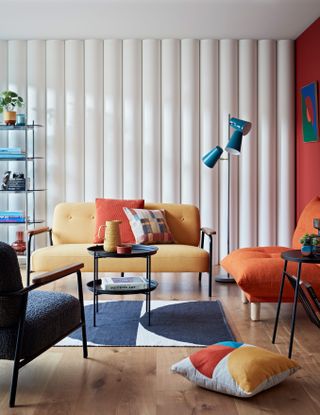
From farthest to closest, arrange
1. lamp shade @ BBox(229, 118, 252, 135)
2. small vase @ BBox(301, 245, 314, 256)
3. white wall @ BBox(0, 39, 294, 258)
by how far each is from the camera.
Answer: white wall @ BBox(0, 39, 294, 258), lamp shade @ BBox(229, 118, 252, 135), small vase @ BBox(301, 245, 314, 256)

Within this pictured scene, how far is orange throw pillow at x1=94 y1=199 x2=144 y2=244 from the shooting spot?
18.4 feet

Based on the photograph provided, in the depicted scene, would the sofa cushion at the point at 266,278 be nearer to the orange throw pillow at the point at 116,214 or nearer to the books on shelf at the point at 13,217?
the orange throw pillow at the point at 116,214

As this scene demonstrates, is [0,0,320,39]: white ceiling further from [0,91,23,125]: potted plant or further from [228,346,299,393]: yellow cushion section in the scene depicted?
[228,346,299,393]: yellow cushion section

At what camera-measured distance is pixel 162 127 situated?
271 inches

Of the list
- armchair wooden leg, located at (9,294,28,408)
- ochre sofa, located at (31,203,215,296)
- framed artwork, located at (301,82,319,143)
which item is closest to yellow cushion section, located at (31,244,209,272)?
ochre sofa, located at (31,203,215,296)

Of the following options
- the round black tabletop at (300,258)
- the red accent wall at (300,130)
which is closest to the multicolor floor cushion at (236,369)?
the round black tabletop at (300,258)

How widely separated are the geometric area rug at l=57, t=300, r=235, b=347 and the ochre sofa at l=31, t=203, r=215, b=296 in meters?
0.38

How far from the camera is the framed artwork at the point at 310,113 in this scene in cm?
610

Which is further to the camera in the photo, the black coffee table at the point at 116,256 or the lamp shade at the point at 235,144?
the lamp shade at the point at 235,144

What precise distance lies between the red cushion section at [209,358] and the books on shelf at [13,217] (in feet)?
12.9

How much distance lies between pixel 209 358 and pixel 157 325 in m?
1.21

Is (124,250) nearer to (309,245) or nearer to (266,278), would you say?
(266,278)

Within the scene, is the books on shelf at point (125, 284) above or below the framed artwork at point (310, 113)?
below

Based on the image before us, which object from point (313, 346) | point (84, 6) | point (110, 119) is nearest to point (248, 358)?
point (313, 346)
